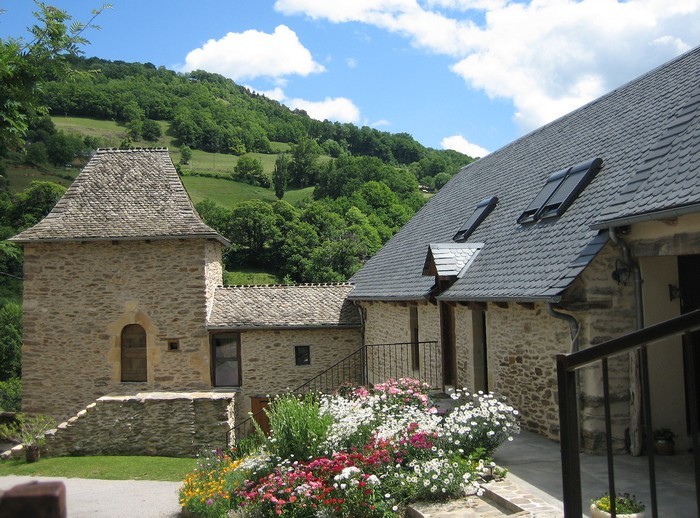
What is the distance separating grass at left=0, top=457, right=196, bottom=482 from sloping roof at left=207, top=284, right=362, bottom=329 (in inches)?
170

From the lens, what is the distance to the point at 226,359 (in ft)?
63.2

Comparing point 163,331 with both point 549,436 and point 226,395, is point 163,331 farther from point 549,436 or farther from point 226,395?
point 549,436

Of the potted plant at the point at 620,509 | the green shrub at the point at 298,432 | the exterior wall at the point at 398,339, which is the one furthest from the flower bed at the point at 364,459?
the exterior wall at the point at 398,339

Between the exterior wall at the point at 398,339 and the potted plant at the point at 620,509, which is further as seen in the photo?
the exterior wall at the point at 398,339

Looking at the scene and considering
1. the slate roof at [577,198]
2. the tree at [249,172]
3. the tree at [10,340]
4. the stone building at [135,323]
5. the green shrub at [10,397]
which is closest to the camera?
the slate roof at [577,198]

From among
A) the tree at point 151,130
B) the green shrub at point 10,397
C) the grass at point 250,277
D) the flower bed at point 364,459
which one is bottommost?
the green shrub at point 10,397

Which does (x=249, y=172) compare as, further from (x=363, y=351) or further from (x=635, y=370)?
(x=635, y=370)

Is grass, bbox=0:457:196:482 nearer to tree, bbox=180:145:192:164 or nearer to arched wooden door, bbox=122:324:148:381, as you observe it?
arched wooden door, bbox=122:324:148:381

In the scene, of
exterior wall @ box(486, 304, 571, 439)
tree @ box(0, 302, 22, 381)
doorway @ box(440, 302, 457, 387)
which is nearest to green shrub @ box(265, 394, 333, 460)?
exterior wall @ box(486, 304, 571, 439)

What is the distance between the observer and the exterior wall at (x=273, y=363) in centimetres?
1906

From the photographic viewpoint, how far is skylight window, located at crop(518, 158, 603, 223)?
11234 mm

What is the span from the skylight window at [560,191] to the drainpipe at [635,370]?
2657 millimetres

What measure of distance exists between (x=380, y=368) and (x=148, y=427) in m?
6.39

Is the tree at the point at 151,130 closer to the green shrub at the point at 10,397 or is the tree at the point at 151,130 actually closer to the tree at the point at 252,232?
the tree at the point at 252,232
